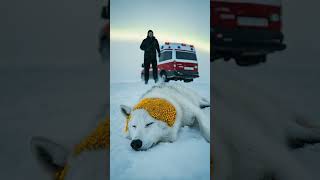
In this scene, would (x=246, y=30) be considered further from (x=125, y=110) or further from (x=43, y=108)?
(x=43, y=108)

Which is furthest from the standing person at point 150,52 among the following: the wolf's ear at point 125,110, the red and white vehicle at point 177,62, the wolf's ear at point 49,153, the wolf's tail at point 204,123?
the wolf's ear at point 49,153

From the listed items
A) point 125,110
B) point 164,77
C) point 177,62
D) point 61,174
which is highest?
point 177,62

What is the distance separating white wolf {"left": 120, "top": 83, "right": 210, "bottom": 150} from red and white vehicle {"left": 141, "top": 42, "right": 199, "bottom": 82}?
0.34 feet

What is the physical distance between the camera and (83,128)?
3471 mm

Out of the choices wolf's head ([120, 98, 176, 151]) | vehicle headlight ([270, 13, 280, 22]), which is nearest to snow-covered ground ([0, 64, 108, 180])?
wolf's head ([120, 98, 176, 151])

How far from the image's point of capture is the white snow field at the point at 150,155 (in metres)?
3.47

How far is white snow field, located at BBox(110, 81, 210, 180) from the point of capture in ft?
11.4

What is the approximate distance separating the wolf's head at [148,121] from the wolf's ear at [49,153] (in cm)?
62

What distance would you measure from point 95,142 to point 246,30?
5.87ft

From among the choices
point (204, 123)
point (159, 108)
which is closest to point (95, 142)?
point (159, 108)

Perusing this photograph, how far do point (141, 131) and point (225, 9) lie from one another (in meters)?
1.40

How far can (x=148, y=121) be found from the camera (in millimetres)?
3564

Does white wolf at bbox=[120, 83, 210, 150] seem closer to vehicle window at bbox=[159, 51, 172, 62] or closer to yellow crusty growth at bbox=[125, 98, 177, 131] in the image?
yellow crusty growth at bbox=[125, 98, 177, 131]

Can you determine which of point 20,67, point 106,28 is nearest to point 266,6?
point 106,28
